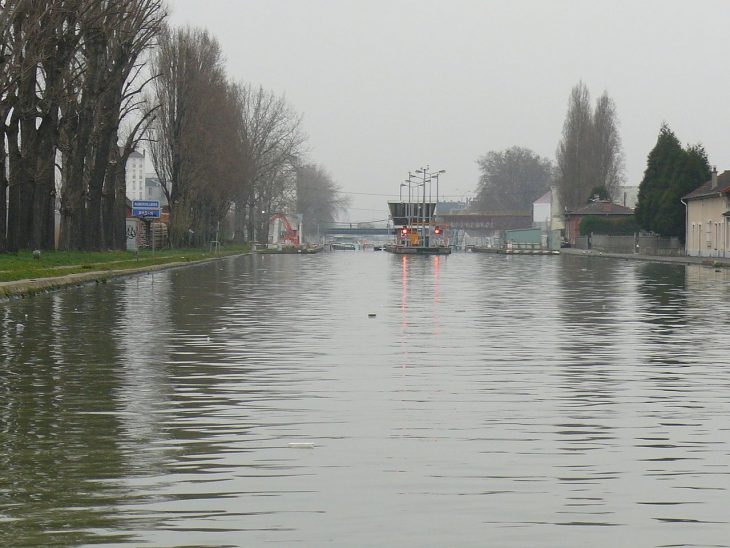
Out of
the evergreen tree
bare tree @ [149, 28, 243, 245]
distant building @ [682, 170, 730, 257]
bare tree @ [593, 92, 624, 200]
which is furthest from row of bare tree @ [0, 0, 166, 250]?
bare tree @ [593, 92, 624, 200]

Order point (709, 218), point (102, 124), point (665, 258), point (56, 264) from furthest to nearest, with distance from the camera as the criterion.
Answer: point (709, 218) < point (665, 258) < point (102, 124) < point (56, 264)

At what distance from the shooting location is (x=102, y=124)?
74188 millimetres

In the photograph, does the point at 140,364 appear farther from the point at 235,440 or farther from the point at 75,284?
the point at 75,284

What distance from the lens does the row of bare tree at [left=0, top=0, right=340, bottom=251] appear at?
59.4 m

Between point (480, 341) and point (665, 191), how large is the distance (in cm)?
9909

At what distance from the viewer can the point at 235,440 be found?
11852 mm

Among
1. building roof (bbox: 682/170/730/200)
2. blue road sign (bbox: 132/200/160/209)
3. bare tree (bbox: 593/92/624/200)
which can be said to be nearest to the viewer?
blue road sign (bbox: 132/200/160/209)

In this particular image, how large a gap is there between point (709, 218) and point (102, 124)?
4856cm

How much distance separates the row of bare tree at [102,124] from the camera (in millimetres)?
59406

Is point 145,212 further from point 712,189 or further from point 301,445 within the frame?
point 301,445

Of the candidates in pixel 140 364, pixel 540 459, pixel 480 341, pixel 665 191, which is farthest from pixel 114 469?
pixel 665 191

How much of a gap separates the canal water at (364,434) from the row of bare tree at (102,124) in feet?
107

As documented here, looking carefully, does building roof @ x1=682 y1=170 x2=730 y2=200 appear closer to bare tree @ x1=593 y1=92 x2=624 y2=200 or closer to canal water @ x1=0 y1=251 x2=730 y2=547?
bare tree @ x1=593 y1=92 x2=624 y2=200

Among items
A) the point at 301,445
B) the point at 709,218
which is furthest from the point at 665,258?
the point at 301,445
